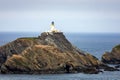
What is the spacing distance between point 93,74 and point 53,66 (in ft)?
34.1

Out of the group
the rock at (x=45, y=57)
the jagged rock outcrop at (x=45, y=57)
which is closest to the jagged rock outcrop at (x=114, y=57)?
the jagged rock outcrop at (x=45, y=57)

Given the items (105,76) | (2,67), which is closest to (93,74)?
(105,76)

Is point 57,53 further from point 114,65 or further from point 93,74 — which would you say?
point 114,65

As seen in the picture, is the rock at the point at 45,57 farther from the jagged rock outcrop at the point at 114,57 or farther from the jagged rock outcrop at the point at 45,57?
the jagged rock outcrop at the point at 114,57

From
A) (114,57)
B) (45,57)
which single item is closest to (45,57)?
(45,57)

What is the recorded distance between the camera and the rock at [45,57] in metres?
143

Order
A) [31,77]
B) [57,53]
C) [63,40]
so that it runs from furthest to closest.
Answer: [63,40], [57,53], [31,77]

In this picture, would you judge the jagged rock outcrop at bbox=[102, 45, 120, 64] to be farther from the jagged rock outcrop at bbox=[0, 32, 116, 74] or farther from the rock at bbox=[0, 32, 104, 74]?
the rock at bbox=[0, 32, 104, 74]

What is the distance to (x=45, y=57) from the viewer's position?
145 m

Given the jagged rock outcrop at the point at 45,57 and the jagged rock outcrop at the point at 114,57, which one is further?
the jagged rock outcrop at the point at 114,57

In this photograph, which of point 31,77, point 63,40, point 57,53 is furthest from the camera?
point 63,40

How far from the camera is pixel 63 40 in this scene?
6211 inches

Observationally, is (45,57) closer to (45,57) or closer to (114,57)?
(45,57)

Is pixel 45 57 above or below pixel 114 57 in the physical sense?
above
